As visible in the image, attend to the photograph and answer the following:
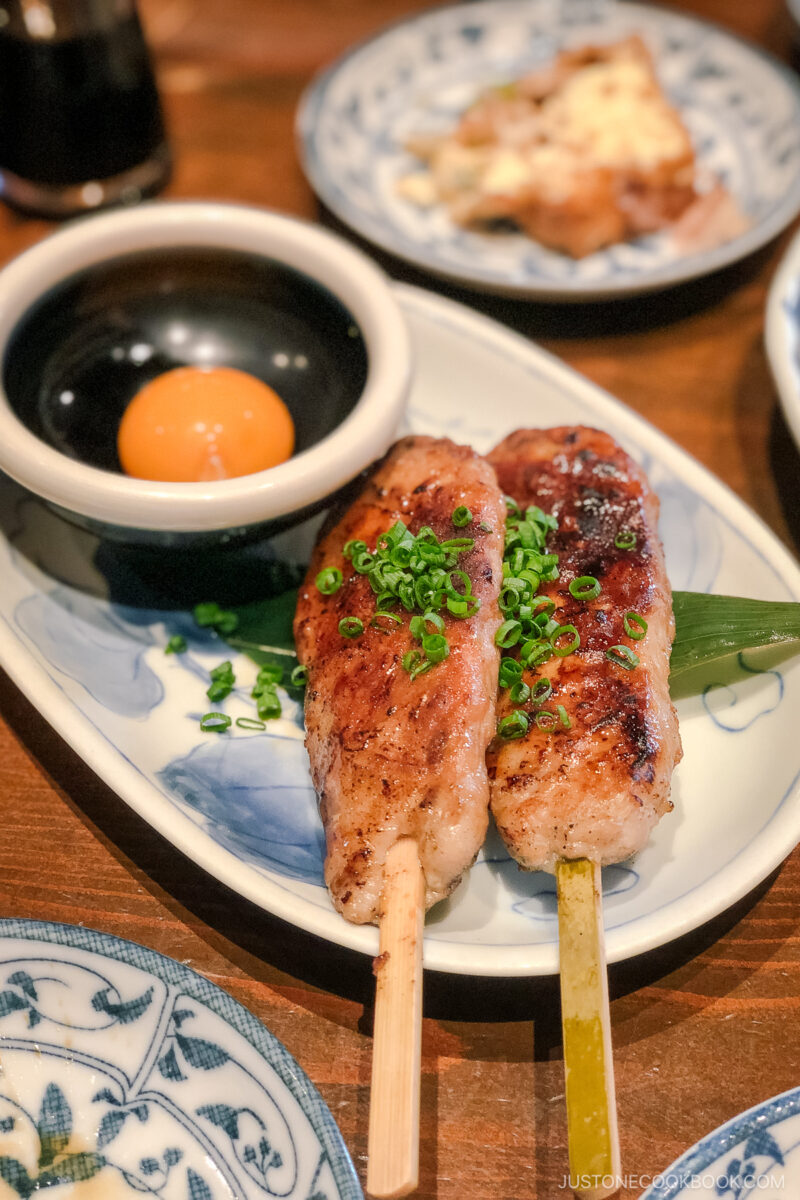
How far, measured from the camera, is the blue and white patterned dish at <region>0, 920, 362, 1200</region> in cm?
164

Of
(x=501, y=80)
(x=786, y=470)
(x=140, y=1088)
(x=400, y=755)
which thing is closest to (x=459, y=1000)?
(x=400, y=755)

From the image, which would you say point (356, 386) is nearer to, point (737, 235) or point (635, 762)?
point (635, 762)

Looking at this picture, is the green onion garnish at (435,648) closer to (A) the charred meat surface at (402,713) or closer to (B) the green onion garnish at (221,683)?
(A) the charred meat surface at (402,713)

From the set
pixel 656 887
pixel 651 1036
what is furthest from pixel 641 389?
pixel 651 1036

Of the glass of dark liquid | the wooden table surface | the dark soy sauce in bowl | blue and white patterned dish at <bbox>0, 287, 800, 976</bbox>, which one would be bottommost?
the wooden table surface

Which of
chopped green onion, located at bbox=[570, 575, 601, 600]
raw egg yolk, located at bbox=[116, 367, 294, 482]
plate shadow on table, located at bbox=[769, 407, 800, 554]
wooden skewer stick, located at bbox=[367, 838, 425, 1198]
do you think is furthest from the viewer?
plate shadow on table, located at bbox=[769, 407, 800, 554]

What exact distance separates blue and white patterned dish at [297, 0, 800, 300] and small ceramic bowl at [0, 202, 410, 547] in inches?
29.9

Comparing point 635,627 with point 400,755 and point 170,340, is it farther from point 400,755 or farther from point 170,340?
point 170,340

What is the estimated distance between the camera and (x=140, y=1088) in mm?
1728

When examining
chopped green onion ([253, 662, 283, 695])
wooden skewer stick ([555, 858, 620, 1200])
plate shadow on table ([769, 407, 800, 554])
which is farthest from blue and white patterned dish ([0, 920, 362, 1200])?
plate shadow on table ([769, 407, 800, 554])

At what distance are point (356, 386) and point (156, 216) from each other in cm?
84

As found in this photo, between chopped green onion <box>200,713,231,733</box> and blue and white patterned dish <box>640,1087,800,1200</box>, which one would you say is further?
chopped green onion <box>200,713,231,733</box>

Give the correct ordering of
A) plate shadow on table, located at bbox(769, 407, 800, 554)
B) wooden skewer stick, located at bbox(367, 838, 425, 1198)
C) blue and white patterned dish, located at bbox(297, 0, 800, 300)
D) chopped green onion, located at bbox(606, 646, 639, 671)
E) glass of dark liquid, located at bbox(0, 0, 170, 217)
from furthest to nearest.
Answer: blue and white patterned dish, located at bbox(297, 0, 800, 300) < glass of dark liquid, located at bbox(0, 0, 170, 217) < plate shadow on table, located at bbox(769, 407, 800, 554) < chopped green onion, located at bbox(606, 646, 639, 671) < wooden skewer stick, located at bbox(367, 838, 425, 1198)

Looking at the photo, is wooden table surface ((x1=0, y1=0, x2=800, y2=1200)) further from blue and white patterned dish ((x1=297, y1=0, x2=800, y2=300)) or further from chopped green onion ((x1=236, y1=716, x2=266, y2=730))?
blue and white patterned dish ((x1=297, y1=0, x2=800, y2=300))
